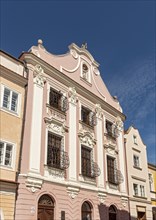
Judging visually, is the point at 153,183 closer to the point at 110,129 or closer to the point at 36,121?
the point at 110,129

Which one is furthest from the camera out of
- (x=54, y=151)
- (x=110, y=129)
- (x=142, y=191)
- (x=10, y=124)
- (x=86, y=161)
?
(x=142, y=191)

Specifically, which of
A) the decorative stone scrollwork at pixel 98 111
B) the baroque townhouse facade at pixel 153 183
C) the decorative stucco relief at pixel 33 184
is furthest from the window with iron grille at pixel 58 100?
the baroque townhouse facade at pixel 153 183

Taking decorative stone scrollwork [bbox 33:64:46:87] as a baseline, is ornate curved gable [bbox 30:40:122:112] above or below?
above

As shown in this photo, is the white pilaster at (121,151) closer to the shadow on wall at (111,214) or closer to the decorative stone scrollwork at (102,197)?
the shadow on wall at (111,214)

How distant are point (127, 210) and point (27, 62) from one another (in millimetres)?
14210

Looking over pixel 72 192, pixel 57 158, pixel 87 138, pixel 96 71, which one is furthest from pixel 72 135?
pixel 96 71

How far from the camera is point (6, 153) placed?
47.9 ft

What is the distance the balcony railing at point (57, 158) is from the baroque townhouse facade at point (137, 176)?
8.76 meters

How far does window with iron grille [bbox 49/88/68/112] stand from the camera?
1898 centimetres

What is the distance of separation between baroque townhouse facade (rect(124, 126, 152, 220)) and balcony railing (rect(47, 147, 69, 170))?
8.76m

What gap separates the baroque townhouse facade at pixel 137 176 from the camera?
24359 millimetres

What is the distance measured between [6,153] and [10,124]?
5.17ft

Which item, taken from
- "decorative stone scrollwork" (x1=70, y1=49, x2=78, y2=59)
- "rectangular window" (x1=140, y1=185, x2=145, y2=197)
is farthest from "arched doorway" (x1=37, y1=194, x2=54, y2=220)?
"rectangular window" (x1=140, y1=185, x2=145, y2=197)

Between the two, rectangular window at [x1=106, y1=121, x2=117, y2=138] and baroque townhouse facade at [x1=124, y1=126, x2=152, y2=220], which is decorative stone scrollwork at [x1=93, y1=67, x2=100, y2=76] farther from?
baroque townhouse facade at [x1=124, y1=126, x2=152, y2=220]
